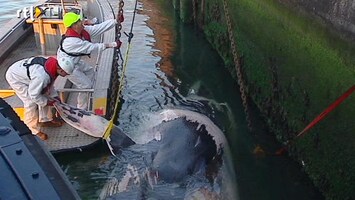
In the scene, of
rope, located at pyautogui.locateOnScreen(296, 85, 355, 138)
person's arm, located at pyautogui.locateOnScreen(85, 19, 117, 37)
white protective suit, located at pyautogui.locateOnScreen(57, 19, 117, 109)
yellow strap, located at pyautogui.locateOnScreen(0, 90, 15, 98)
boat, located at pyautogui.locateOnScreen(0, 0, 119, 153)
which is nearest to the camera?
rope, located at pyautogui.locateOnScreen(296, 85, 355, 138)

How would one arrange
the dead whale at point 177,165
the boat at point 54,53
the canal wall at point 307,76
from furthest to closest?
the boat at point 54,53 → the canal wall at point 307,76 → the dead whale at point 177,165

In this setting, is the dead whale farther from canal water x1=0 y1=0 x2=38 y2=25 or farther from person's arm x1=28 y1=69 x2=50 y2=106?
canal water x1=0 y1=0 x2=38 y2=25

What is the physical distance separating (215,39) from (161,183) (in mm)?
8207

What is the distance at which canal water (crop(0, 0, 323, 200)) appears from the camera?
23.8ft

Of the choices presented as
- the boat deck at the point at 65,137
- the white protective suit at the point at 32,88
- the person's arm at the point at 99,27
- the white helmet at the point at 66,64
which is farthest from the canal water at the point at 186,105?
the person's arm at the point at 99,27

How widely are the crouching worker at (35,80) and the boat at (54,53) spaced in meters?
0.32

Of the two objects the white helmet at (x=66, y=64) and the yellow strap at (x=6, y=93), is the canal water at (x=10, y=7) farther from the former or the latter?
the white helmet at (x=66, y=64)

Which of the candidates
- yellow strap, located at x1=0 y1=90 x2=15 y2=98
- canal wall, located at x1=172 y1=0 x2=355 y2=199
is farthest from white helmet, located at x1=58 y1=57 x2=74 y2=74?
canal wall, located at x1=172 y1=0 x2=355 y2=199

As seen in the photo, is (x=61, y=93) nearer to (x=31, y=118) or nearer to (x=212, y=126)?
(x=31, y=118)

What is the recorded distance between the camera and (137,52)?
13.3 m

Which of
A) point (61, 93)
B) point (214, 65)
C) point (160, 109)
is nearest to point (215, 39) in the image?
point (214, 65)

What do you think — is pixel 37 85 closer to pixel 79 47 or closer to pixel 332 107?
pixel 79 47

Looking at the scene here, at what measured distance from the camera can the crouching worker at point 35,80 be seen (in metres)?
6.99

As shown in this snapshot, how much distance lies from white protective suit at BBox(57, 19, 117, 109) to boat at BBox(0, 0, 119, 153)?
0.13m
